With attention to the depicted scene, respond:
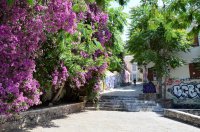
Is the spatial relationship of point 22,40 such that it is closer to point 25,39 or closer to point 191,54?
point 25,39

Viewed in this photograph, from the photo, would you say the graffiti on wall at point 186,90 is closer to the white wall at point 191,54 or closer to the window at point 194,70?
the window at point 194,70

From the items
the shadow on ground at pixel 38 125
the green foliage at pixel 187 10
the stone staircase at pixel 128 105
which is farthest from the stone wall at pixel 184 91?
the green foliage at pixel 187 10

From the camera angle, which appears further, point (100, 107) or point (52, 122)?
point (100, 107)

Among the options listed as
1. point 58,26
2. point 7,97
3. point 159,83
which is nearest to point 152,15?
point 58,26

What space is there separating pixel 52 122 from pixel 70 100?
24.1ft

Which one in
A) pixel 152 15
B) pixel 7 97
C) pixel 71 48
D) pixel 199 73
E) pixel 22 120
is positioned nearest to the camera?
pixel 152 15

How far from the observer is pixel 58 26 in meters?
12.4

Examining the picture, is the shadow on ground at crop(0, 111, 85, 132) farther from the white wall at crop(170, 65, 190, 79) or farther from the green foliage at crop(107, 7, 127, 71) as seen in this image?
the white wall at crop(170, 65, 190, 79)

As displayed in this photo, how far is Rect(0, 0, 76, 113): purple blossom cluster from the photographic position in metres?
11.1

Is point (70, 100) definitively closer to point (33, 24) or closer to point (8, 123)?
point (8, 123)

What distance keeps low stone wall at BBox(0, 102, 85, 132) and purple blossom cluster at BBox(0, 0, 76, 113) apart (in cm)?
193

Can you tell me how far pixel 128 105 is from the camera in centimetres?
2411

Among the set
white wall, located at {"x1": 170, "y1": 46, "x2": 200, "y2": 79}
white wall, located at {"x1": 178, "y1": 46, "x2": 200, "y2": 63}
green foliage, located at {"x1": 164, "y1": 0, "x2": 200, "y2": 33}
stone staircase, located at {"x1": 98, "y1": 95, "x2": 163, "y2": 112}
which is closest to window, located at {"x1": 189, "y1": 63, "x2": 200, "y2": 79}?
white wall, located at {"x1": 170, "y1": 46, "x2": 200, "y2": 79}

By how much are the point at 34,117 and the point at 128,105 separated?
9734 mm
